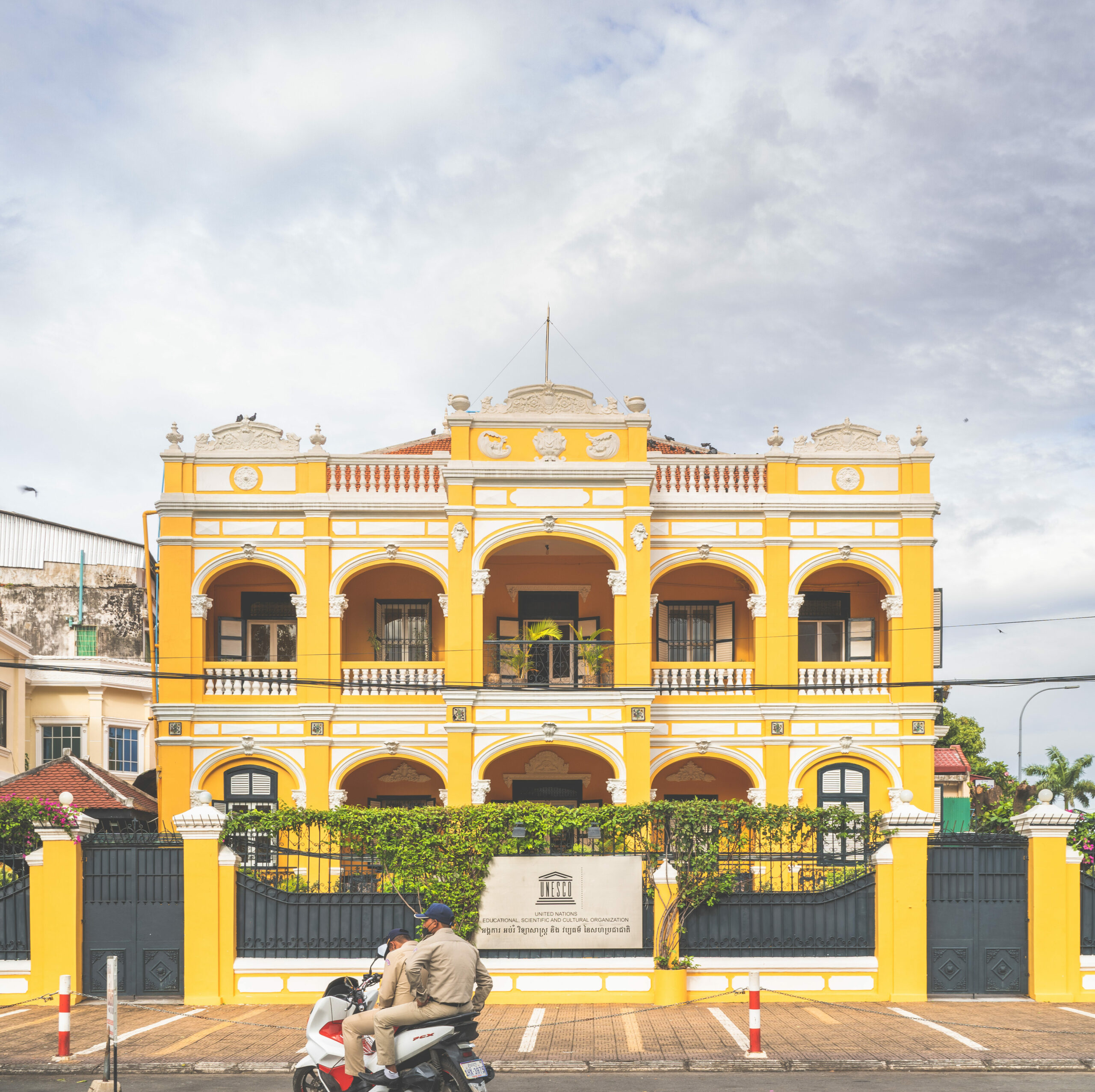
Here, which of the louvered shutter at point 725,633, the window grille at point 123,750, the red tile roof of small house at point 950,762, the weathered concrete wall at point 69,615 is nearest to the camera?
the louvered shutter at point 725,633

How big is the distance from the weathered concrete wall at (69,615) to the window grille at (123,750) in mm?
3106

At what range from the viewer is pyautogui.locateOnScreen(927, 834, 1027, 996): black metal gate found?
15.1m

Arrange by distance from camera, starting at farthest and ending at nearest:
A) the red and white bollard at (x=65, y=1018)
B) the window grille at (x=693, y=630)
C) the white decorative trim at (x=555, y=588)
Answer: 1. the white decorative trim at (x=555, y=588)
2. the window grille at (x=693, y=630)
3. the red and white bollard at (x=65, y=1018)

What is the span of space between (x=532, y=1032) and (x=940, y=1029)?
171 inches

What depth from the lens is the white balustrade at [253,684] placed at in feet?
78.2

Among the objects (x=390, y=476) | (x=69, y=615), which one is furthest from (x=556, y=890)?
(x=69, y=615)

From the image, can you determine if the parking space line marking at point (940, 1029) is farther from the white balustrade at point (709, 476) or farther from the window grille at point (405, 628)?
the window grille at point (405, 628)

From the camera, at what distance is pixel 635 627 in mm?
23125

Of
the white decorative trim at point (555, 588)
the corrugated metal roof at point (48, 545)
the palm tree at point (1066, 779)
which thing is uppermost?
the corrugated metal roof at point (48, 545)

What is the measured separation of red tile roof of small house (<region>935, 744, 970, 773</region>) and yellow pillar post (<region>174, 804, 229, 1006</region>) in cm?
2237

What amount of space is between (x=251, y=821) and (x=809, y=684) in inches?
490

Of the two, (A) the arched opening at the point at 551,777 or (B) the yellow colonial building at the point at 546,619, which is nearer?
(B) the yellow colonial building at the point at 546,619

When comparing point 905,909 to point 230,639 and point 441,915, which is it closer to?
point 441,915

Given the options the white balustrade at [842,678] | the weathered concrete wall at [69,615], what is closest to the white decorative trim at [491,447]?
the white balustrade at [842,678]
